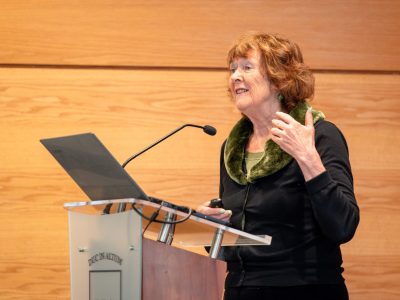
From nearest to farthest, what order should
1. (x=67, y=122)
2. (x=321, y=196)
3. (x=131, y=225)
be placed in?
(x=131, y=225), (x=321, y=196), (x=67, y=122)

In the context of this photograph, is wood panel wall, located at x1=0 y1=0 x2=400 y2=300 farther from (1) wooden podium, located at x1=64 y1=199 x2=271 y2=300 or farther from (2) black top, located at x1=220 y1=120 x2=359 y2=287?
(1) wooden podium, located at x1=64 y1=199 x2=271 y2=300

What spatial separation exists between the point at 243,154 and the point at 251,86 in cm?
19

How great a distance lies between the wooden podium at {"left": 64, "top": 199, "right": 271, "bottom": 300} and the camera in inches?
52.2

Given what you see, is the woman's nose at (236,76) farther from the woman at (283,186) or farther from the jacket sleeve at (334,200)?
the jacket sleeve at (334,200)

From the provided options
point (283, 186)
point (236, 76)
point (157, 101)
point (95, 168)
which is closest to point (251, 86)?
point (236, 76)

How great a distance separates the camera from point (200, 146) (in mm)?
2570

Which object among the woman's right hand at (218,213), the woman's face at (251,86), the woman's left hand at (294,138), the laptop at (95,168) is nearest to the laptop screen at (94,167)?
the laptop at (95,168)

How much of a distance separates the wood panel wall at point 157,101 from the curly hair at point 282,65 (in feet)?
2.26

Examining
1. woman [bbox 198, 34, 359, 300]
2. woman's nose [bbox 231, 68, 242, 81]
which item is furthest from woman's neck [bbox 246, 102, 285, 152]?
woman's nose [bbox 231, 68, 242, 81]

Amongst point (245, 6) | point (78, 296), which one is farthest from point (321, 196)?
point (245, 6)

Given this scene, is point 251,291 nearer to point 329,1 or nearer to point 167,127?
point 167,127

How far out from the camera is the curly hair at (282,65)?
1855mm

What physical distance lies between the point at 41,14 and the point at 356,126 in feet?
4.08

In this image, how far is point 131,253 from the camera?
1.32 meters
